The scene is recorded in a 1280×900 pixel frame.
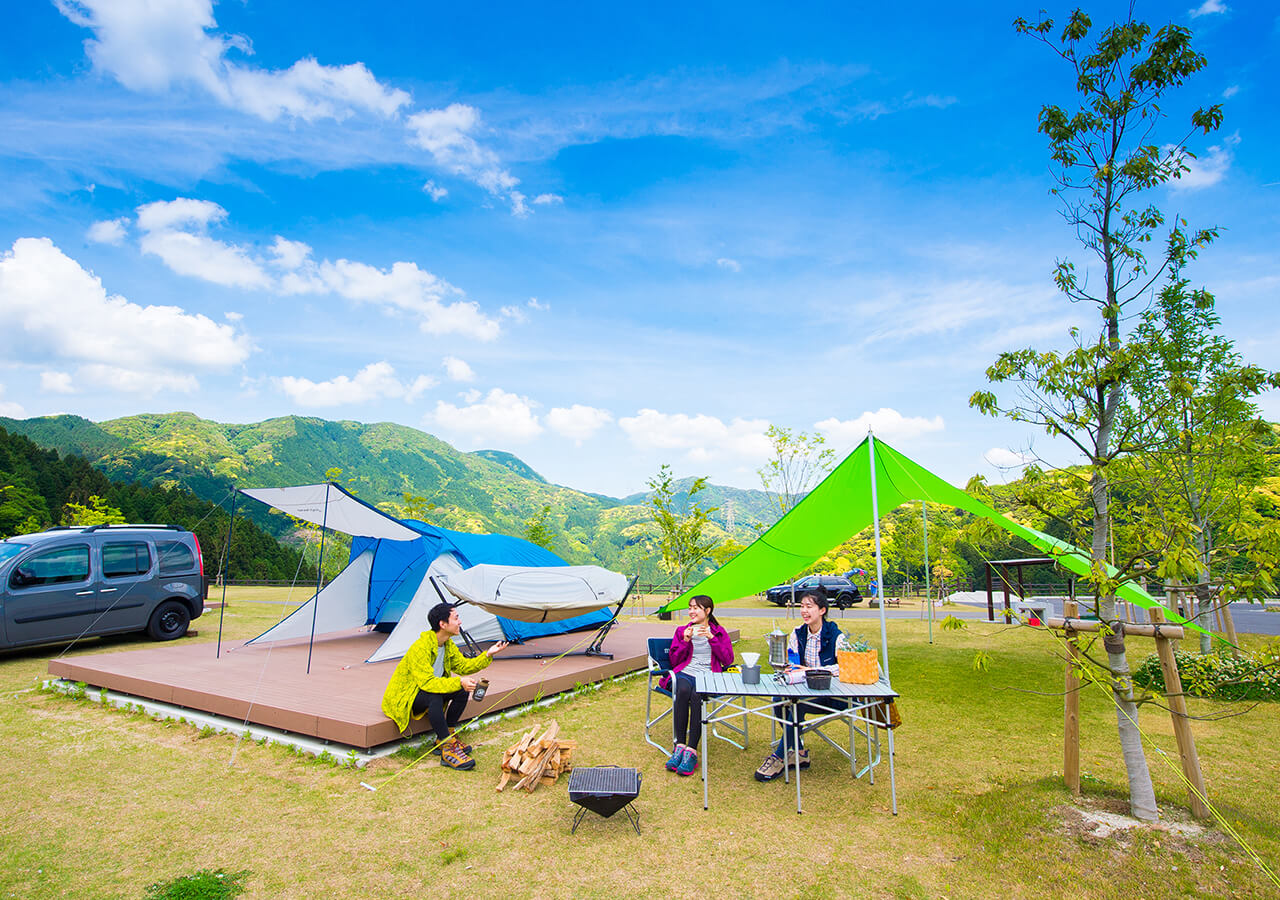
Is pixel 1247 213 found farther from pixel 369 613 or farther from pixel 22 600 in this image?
pixel 22 600

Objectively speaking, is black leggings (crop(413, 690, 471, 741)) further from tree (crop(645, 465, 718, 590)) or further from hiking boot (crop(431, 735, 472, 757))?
tree (crop(645, 465, 718, 590))

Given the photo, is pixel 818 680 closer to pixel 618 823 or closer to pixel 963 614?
pixel 618 823

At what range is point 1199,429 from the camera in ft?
21.9

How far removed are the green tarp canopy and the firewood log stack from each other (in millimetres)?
1765

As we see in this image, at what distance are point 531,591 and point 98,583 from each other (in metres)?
6.35

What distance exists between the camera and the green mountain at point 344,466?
5762cm

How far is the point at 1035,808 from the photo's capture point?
3.52 metres

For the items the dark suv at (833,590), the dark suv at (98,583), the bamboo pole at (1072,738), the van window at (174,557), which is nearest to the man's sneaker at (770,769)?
the bamboo pole at (1072,738)

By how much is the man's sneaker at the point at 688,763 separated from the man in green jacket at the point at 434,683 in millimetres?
1507

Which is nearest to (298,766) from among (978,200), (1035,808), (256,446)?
(1035,808)

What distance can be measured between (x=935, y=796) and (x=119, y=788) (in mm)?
5114

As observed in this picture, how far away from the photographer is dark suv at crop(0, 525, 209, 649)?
7750 millimetres

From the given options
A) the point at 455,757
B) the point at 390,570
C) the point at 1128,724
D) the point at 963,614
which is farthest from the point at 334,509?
the point at 963,614

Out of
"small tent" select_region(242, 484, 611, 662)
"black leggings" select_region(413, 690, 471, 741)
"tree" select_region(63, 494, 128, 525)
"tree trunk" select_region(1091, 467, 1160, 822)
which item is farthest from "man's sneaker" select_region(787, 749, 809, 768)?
"tree" select_region(63, 494, 128, 525)
